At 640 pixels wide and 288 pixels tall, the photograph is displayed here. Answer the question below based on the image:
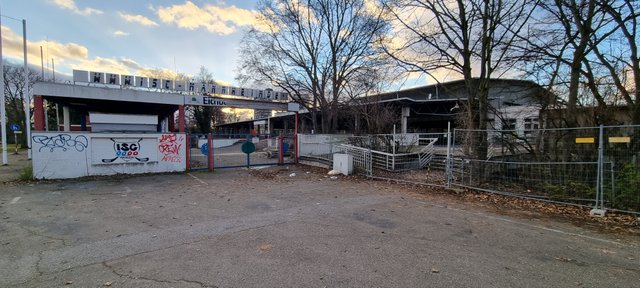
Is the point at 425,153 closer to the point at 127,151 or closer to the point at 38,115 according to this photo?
the point at 127,151

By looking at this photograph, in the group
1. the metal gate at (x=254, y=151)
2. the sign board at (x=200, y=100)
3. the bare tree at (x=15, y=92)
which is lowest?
the metal gate at (x=254, y=151)

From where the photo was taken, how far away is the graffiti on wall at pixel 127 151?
12305 millimetres

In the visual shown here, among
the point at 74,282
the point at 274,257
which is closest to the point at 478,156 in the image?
the point at 274,257

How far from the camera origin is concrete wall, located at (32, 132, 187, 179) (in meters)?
11.0

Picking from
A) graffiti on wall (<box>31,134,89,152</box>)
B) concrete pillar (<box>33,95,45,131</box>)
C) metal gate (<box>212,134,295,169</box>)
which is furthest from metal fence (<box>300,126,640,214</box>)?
concrete pillar (<box>33,95,45,131</box>)

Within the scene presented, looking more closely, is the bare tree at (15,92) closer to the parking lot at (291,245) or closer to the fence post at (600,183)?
the parking lot at (291,245)

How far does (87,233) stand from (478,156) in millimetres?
11047

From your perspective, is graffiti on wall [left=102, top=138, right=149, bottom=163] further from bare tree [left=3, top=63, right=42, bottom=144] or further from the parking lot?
bare tree [left=3, top=63, right=42, bottom=144]

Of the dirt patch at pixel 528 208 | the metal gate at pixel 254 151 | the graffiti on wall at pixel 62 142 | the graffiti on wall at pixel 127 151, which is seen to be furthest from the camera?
the metal gate at pixel 254 151

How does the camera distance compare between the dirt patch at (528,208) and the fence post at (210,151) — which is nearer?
the dirt patch at (528,208)

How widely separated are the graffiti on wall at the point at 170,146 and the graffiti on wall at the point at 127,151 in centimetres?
74

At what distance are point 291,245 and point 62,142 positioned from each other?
1133 centimetres

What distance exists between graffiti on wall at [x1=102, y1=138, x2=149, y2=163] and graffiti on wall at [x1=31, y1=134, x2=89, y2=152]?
36.4 inches

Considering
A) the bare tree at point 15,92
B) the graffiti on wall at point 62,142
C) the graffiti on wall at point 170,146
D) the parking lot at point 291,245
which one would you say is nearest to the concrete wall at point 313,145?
the graffiti on wall at point 170,146
